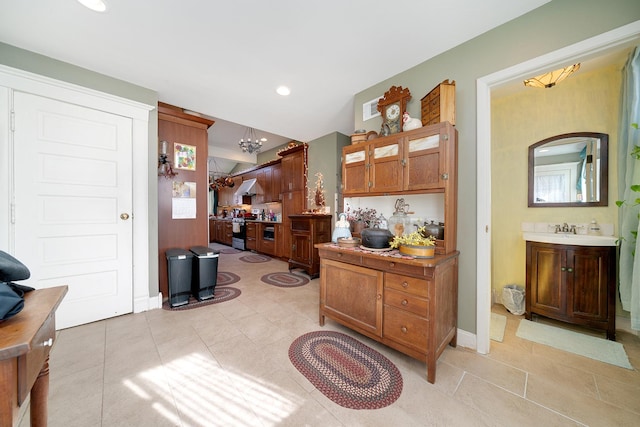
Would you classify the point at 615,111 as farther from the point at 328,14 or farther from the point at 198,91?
the point at 198,91

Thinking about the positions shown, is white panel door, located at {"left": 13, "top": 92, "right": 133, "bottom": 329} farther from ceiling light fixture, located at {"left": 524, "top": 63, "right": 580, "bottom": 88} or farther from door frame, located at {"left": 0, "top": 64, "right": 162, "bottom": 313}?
ceiling light fixture, located at {"left": 524, "top": 63, "right": 580, "bottom": 88}

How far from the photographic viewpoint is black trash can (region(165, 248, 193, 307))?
2760 millimetres

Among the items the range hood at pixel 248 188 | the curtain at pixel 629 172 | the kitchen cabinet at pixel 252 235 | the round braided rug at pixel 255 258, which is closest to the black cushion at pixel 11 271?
the curtain at pixel 629 172

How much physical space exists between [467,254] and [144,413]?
2566mm

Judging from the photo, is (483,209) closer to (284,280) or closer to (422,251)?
(422,251)

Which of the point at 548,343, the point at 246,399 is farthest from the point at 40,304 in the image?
the point at 548,343

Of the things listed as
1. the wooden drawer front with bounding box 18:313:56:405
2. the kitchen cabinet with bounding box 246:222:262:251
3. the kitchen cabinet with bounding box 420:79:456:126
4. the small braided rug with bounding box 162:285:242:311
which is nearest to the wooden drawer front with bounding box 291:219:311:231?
the small braided rug with bounding box 162:285:242:311

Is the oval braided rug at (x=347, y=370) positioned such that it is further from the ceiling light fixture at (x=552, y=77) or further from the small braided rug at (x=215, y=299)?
the ceiling light fixture at (x=552, y=77)

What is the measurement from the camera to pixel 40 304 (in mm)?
825

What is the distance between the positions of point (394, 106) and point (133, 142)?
9.64 feet

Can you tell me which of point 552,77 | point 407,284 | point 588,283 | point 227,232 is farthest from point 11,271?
point 227,232

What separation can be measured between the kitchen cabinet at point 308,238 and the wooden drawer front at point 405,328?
2.25m

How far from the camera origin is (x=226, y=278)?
3988 millimetres

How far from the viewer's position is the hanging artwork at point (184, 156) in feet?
10.3
